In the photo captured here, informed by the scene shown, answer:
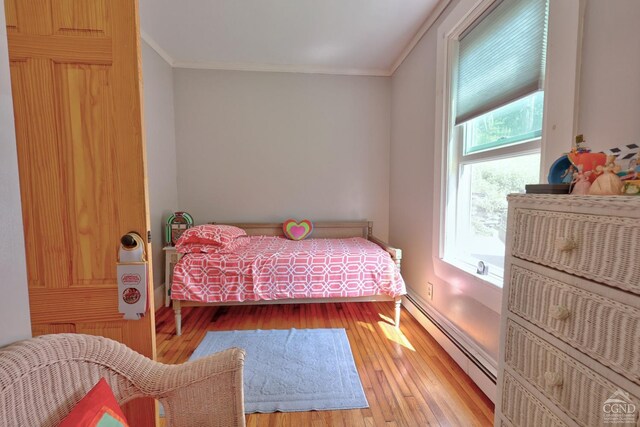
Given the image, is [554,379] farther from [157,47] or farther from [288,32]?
[157,47]

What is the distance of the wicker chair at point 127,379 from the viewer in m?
0.64

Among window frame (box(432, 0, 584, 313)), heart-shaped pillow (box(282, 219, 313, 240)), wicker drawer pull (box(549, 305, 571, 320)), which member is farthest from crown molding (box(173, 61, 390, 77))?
wicker drawer pull (box(549, 305, 571, 320))

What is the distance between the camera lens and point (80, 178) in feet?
3.17

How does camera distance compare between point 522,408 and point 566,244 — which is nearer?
point 566,244

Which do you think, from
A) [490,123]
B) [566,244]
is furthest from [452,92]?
[566,244]

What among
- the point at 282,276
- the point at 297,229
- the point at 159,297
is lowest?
the point at 159,297

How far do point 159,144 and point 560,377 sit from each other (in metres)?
3.18

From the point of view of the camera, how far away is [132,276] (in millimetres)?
989

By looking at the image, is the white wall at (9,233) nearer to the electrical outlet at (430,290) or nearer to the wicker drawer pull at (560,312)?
the wicker drawer pull at (560,312)

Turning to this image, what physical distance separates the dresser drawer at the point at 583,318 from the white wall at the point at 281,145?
253cm

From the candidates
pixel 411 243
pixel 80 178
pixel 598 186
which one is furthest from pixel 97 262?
pixel 411 243

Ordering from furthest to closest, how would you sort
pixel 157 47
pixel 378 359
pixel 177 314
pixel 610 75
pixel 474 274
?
pixel 157 47 → pixel 177 314 → pixel 378 359 → pixel 474 274 → pixel 610 75

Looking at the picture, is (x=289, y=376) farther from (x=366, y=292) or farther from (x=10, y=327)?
(x=10, y=327)

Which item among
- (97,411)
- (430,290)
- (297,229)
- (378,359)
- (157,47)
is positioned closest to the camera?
(97,411)
